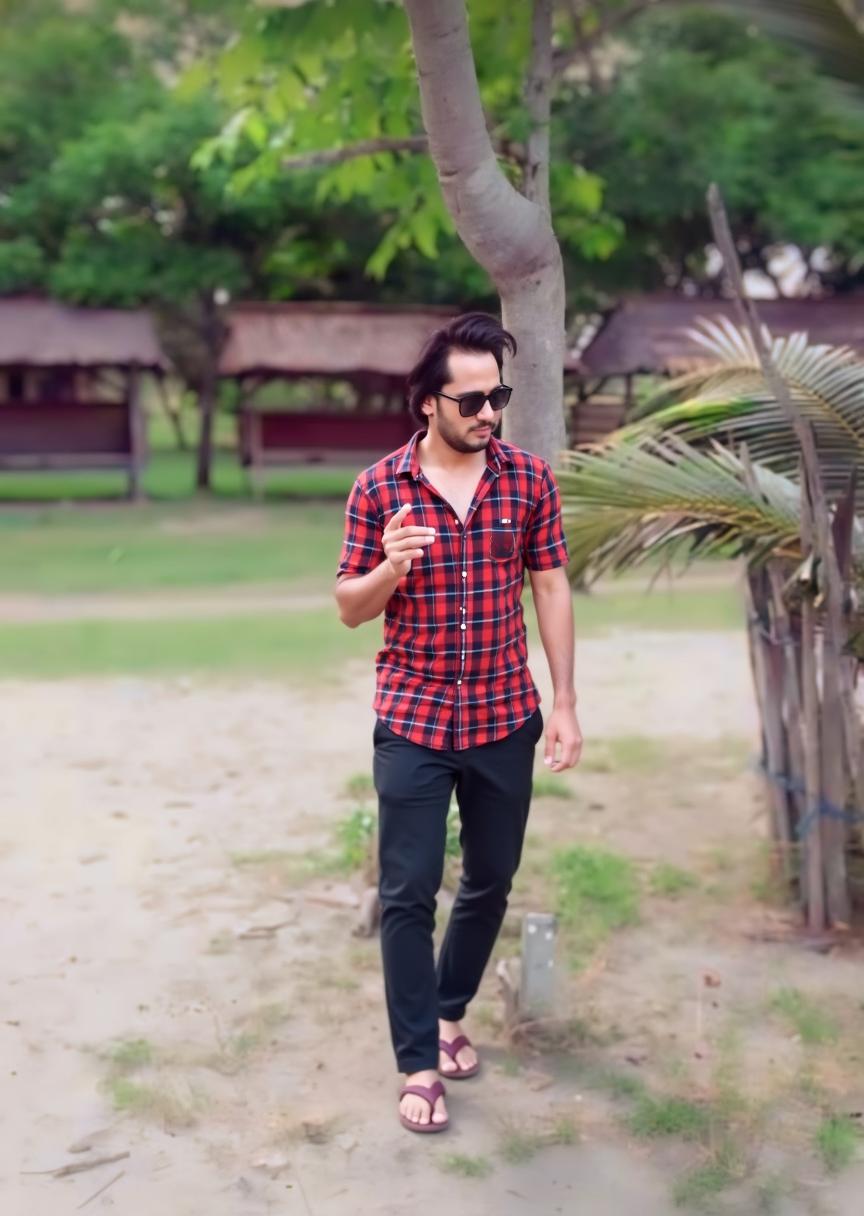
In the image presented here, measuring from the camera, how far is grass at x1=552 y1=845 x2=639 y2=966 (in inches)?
172

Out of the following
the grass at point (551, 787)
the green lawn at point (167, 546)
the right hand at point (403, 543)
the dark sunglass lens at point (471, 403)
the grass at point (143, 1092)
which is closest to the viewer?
the right hand at point (403, 543)

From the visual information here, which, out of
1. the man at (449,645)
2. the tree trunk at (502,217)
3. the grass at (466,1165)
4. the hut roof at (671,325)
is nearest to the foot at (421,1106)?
the man at (449,645)

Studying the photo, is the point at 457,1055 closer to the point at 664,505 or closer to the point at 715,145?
the point at 664,505

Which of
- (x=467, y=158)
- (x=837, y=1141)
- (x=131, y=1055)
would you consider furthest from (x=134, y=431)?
(x=837, y=1141)

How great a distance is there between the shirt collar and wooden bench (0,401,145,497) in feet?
52.5

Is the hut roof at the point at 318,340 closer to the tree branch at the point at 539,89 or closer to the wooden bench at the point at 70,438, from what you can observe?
the wooden bench at the point at 70,438

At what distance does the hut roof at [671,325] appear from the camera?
55.4 feet

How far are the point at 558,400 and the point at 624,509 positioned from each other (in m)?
0.52

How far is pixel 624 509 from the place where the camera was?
13.3 feet

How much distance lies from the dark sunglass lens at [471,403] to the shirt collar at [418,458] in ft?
0.48

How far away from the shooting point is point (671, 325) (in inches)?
674

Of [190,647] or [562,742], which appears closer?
[562,742]

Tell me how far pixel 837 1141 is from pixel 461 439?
5.72ft

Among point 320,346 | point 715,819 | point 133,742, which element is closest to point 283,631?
point 133,742
